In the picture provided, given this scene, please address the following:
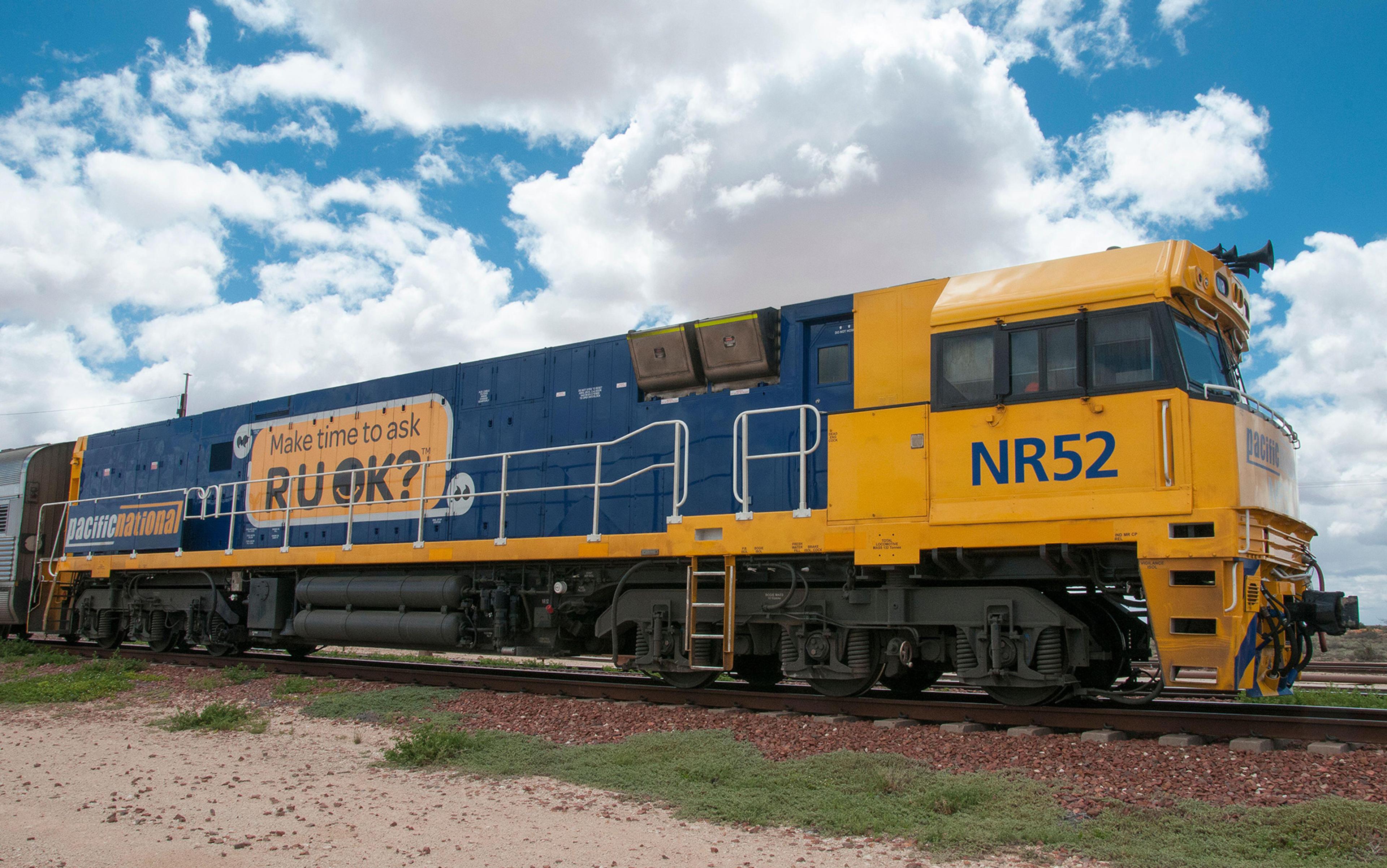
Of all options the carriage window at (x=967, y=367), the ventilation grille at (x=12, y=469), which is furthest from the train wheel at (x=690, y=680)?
the ventilation grille at (x=12, y=469)

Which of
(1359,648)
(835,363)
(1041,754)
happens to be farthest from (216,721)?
(1359,648)

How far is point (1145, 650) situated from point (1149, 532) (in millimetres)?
1917

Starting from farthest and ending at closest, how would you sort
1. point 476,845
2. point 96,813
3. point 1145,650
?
1. point 1145,650
2. point 96,813
3. point 476,845

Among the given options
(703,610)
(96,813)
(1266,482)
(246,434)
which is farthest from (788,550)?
(246,434)

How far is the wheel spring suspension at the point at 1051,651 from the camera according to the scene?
7.14m

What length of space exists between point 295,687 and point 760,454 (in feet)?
20.1

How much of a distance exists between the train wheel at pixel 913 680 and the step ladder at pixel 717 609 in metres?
1.47

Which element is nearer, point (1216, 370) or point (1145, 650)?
point (1216, 370)

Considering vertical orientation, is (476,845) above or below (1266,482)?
below

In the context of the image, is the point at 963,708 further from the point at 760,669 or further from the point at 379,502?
the point at 379,502

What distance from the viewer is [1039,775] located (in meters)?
5.82

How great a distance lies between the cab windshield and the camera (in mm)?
6840

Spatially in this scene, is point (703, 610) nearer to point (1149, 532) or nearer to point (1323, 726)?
point (1149, 532)

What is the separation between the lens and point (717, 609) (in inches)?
346
